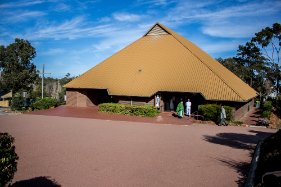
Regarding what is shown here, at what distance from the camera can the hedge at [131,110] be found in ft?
80.9

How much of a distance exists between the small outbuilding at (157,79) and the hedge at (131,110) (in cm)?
230

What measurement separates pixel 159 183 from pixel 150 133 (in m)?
8.81

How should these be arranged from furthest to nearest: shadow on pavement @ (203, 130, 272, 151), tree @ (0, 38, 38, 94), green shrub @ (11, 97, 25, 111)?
tree @ (0, 38, 38, 94)
green shrub @ (11, 97, 25, 111)
shadow on pavement @ (203, 130, 272, 151)

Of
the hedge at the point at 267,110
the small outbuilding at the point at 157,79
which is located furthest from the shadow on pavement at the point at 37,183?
the hedge at the point at 267,110

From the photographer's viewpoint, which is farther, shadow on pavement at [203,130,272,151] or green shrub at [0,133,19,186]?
shadow on pavement at [203,130,272,151]

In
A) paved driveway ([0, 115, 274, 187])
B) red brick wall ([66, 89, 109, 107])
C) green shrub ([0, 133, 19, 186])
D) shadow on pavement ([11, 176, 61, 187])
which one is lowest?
shadow on pavement ([11, 176, 61, 187])

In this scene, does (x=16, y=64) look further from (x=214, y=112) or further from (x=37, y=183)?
(x=37, y=183)

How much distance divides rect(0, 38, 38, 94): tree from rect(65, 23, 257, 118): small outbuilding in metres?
16.8

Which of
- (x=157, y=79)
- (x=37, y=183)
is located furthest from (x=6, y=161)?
(x=157, y=79)

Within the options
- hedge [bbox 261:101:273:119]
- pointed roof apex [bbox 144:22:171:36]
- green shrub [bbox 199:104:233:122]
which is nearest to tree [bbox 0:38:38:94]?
pointed roof apex [bbox 144:22:171:36]

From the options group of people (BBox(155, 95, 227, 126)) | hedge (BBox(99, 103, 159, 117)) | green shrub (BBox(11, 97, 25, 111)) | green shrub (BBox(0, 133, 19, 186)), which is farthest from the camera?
green shrub (BBox(11, 97, 25, 111))

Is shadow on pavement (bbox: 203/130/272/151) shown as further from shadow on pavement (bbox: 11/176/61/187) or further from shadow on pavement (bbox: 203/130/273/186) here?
shadow on pavement (bbox: 11/176/61/187)

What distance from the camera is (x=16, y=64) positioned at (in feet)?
145

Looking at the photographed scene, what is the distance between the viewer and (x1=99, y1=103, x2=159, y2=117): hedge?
2466cm
